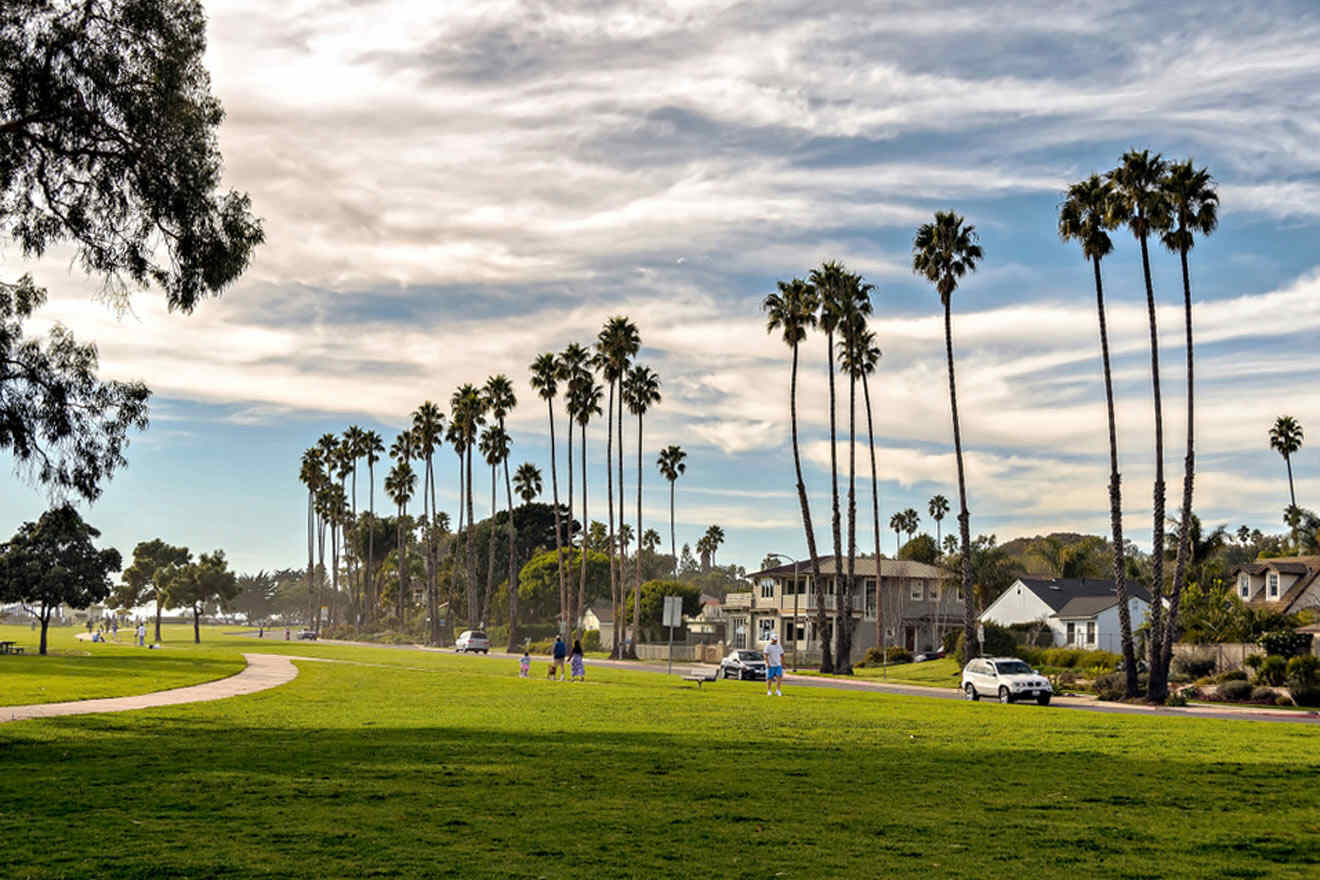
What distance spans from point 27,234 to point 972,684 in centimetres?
3293

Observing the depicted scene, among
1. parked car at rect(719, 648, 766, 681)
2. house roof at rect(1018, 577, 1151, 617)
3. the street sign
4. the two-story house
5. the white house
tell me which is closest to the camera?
the street sign

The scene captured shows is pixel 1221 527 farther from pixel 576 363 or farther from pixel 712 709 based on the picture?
pixel 712 709

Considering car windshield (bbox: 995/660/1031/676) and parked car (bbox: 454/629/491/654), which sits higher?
car windshield (bbox: 995/660/1031/676)

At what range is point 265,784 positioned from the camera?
49.6 feet

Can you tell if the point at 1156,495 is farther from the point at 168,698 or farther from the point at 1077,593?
the point at 1077,593

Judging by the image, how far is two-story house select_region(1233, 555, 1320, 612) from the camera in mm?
72188

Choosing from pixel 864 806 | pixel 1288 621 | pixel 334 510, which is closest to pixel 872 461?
pixel 1288 621

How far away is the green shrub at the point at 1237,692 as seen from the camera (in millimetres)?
46062

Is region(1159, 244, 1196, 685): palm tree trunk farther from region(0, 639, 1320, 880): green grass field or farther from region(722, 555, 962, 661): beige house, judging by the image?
region(722, 555, 962, 661): beige house

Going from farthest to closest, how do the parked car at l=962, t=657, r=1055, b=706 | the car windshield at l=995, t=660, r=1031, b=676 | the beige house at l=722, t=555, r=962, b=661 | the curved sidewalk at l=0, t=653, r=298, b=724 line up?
the beige house at l=722, t=555, r=962, b=661 < the car windshield at l=995, t=660, r=1031, b=676 < the parked car at l=962, t=657, r=1055, b=706 < the curved sidewalk at l=0, t=653, r=298, b=724

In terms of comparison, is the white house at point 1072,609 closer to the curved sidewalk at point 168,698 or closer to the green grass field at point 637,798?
the curved sidewalk at point 168,698

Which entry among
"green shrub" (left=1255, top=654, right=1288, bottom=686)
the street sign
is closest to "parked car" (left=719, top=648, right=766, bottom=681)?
the street sign

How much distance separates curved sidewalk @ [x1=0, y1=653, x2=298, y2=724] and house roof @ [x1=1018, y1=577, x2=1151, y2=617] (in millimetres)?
56354

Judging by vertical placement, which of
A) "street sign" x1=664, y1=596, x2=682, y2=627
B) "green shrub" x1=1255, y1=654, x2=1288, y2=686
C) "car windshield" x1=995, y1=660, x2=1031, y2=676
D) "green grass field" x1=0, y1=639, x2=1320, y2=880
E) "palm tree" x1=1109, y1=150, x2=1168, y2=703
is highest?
"palm tree" x1=1109, y1=150, x2=1168, y2=703
